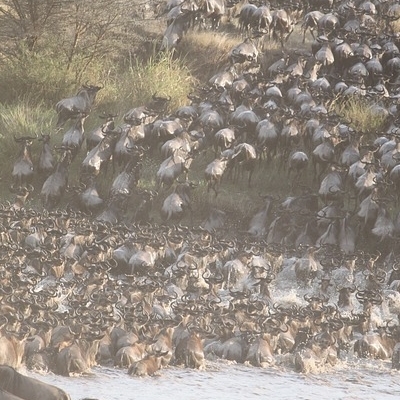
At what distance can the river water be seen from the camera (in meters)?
6.88

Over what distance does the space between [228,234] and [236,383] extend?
4.13 m

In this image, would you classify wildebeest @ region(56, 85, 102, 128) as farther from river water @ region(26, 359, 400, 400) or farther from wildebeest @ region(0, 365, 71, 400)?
wildebeest @ region(0, 365, 71, 400)

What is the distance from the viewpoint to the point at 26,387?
20.0ft

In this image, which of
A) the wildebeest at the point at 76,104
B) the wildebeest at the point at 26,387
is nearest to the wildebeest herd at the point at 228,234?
the wildebeest at the point at 76,104

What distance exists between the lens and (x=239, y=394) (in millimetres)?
7094

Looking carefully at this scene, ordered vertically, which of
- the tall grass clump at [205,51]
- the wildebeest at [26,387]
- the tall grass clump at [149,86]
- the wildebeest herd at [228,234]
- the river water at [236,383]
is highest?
the tall grass clump at [205,51]

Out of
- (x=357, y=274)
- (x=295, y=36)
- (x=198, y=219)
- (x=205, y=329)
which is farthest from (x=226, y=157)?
(x=295, y=36)

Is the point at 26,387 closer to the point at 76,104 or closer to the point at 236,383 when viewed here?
the point at 236,383

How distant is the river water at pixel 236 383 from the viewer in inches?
271

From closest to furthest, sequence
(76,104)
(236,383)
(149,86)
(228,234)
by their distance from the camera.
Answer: (236,383)
(228,234)
(76,104)
(149,86)

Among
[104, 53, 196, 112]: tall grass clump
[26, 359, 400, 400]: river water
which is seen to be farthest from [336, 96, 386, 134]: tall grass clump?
[26, 359, 400, 400]: river water

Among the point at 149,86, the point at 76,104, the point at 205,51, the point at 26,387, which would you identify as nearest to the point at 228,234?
the point at 76,104

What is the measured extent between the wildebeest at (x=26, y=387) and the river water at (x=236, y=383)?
485 millimetres

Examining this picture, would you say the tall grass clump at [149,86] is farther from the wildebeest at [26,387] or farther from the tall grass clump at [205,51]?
the wildebeest at [26,387]
